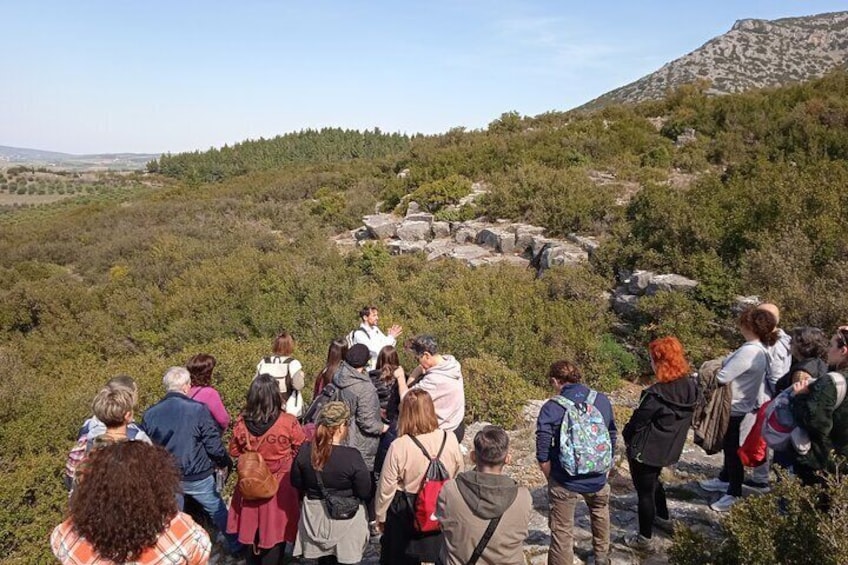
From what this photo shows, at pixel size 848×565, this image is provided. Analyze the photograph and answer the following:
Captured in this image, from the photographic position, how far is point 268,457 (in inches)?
140

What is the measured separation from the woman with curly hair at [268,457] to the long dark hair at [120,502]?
135 centimetres

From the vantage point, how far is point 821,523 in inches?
88.3

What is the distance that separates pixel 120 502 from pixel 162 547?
282mm

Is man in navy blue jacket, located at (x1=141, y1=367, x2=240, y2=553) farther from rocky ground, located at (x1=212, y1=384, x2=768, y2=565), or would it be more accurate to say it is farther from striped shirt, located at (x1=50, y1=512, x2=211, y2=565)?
striped shirt, located at (x1=50, y1=512, x2=211, y2=565)

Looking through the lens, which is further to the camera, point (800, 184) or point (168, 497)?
point (800, 184)

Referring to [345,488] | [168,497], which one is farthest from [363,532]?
[168,497]

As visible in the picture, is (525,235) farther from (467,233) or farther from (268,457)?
(268,457)

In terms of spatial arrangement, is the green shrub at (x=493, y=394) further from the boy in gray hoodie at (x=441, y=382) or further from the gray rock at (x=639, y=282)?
the gray rock at (x=639, y=282)

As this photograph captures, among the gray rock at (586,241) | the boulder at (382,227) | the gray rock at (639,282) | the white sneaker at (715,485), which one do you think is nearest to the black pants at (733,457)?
the white sneaker at (715,485)

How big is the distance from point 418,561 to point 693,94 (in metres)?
24.5

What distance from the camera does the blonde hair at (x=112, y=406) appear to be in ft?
10.3

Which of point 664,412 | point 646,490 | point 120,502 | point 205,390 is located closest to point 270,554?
point 205,390

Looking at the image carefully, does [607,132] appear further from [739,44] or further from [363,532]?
[739,44]

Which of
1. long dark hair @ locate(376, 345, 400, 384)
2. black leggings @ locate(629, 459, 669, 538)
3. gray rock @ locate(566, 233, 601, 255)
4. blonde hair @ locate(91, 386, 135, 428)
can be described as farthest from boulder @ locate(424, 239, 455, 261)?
blonde hair @ locate(91, 386, 135, 428)
